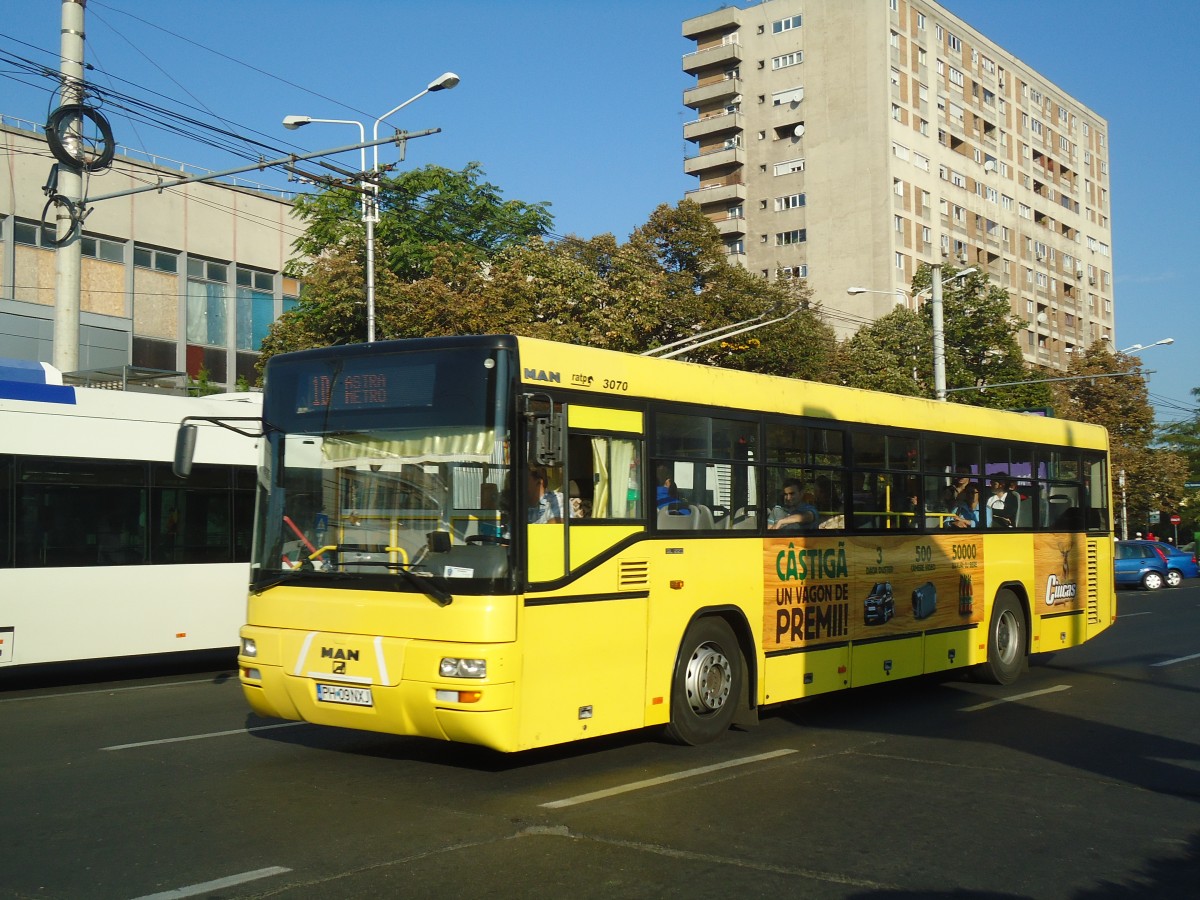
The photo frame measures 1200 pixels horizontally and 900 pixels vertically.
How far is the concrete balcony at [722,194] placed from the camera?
8088 cm

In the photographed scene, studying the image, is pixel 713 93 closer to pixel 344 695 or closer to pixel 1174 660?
pixel 1174 660

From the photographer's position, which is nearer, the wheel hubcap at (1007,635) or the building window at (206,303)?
the wheel hubcap at (1007,635)

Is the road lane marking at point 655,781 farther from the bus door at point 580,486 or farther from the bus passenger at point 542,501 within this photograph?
the bus passenger at point 542,501

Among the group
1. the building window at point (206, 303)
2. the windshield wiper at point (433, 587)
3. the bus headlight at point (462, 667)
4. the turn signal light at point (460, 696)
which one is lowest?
the turn signal light at point (460, 696)

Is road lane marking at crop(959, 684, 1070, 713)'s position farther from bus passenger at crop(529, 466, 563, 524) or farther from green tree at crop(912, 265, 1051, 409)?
green tree at crop(912, 265, 1051, 409)

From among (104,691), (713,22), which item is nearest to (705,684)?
(104,691)

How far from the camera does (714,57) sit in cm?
8225

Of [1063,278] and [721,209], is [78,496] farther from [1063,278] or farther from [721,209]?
[1063,278]

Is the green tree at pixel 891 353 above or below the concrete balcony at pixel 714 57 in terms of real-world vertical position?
below

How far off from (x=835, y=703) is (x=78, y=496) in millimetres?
8241

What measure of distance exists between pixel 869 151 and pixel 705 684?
69.6m

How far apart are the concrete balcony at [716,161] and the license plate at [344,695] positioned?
76.3 metres

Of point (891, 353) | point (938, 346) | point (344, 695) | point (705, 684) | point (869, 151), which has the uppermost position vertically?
point (869, 151)

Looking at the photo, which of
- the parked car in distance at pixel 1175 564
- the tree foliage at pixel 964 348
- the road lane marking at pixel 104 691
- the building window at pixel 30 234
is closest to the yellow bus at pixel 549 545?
the road lane marking at pixel 104 691
